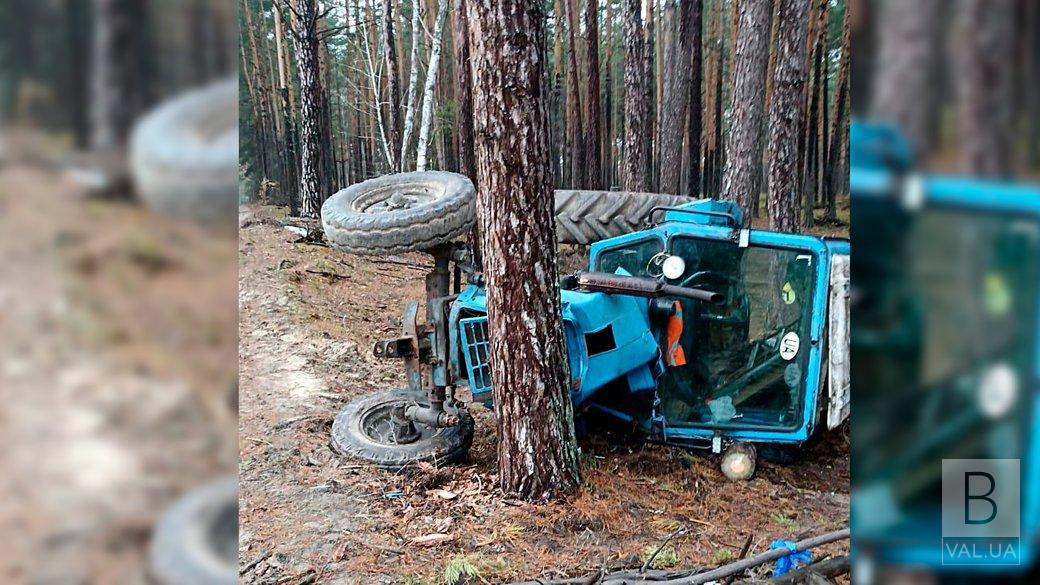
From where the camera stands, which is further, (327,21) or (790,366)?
(327,21)

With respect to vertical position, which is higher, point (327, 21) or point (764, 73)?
point (327, 21)

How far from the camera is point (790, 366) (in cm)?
380

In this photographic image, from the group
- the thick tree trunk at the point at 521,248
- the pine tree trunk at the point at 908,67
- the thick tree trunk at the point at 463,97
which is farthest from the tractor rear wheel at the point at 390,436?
the pine tree trunk at the point at 908,67

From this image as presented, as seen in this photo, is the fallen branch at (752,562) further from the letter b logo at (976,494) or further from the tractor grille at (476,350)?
the letter b logo at (976,494)

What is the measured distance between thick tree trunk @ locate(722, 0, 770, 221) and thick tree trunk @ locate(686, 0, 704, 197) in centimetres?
302

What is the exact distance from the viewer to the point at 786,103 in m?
5.38

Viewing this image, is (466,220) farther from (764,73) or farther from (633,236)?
(764,73)

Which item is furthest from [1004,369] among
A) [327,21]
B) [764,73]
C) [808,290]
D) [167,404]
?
[327,21]

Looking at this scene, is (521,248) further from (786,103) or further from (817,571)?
(786,103)

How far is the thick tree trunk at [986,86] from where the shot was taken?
1.77ft

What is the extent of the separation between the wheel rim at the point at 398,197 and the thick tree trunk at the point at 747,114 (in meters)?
2.91

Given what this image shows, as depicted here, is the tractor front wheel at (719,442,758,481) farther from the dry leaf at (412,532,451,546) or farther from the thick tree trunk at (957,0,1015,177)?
the thick tree trunk at (957,0,1015,177)

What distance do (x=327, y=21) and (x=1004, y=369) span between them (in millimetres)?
7545

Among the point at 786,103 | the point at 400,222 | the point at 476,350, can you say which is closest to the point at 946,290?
the point at 476,350
